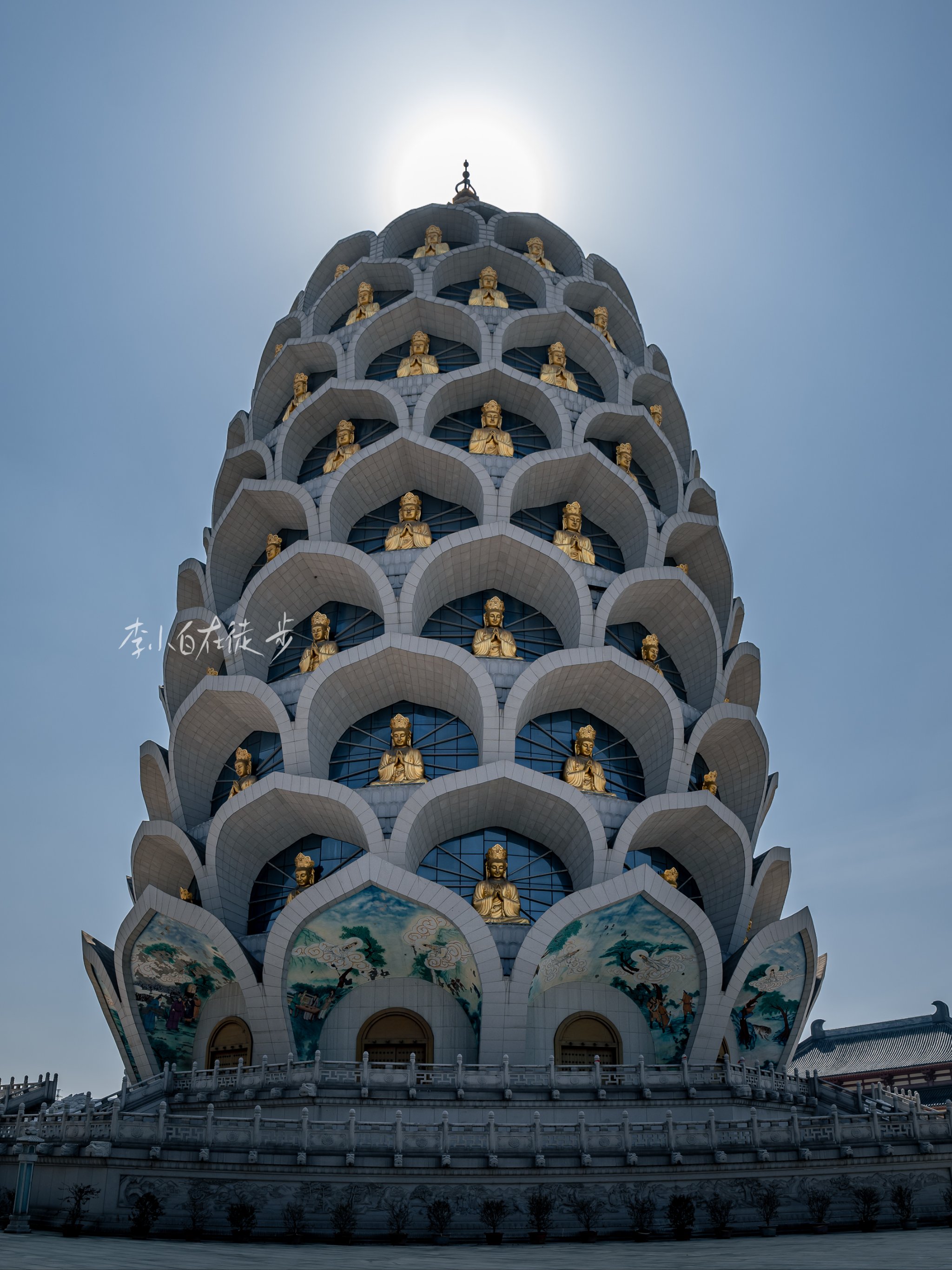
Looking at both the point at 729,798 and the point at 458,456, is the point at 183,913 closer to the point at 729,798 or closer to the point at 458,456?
the point at 458,456

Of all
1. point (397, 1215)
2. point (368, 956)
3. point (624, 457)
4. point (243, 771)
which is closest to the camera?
point (397, 1215)

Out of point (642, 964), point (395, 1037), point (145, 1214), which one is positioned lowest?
point (145, 1214)

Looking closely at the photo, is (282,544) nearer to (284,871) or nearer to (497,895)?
(284,871)

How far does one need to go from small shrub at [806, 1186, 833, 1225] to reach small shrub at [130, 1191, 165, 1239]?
10.9m

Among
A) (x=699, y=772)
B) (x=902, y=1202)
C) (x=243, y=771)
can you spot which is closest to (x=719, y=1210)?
(x=902, y=1202)

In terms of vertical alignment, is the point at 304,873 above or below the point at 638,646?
below

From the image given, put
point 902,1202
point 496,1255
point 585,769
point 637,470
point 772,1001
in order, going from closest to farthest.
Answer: point 496,1255
point 902,1202
point 585,769
point 772,1001
point 637,470

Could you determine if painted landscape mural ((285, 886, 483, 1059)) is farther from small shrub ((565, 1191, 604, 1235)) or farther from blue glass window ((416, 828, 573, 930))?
small shrub ((565, 1191, 604, 1235))

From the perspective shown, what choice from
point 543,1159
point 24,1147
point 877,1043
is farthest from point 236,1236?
point 877,1043

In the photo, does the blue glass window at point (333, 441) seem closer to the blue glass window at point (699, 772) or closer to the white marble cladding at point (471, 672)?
the white marble cladding at point (471, 672)

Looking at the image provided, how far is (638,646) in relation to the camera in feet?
119

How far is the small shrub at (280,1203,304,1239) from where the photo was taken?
16.0 metres

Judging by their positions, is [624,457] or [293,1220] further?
[624,457]

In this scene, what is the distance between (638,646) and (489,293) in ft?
51.0
